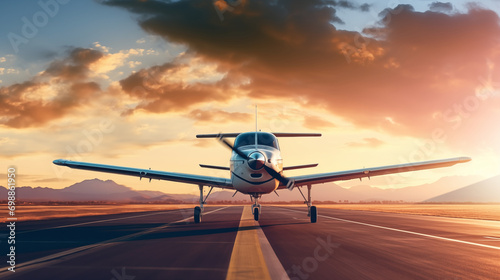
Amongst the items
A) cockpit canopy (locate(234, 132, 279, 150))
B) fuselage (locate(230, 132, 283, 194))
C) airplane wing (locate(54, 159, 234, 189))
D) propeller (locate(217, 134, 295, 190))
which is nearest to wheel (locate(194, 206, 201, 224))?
airplane wing (locate(54, 159, 234, 189))

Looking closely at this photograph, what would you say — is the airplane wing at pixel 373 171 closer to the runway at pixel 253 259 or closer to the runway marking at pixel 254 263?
the runway at pixel 253 259

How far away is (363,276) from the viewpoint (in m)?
6.87

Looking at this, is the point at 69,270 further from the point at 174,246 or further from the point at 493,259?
the point at 493,259

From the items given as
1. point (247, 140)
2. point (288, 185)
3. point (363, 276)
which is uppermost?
point (247, 140)

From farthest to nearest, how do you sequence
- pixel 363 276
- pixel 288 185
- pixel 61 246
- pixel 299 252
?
1. pixel 288 185
2. pixel 61 246
3. pixel 299 252
4. pixel 363 276

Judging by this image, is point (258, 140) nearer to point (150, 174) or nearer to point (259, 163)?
point (259, 163)

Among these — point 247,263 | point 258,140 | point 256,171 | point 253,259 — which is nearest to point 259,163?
point 256,171

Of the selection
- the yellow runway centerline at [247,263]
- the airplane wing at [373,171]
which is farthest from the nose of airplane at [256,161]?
the yellow runway centerline at [247,263]

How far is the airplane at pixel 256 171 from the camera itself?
18359mm

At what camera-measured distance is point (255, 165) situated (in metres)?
17.4

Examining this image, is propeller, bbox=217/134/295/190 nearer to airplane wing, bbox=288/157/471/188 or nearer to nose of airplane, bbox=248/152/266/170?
nose of airplane, bbox=248/152/266/170

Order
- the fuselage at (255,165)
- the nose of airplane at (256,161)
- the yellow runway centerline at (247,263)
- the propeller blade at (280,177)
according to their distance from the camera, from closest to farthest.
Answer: the yellow runway centerline at (247,263)
the nose of airplane at (256,161)
the fuselage at (255,165)
the propeller blade at (280,177)

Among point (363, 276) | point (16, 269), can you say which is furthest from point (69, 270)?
point (363, 276)

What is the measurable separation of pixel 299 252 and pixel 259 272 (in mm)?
2997
